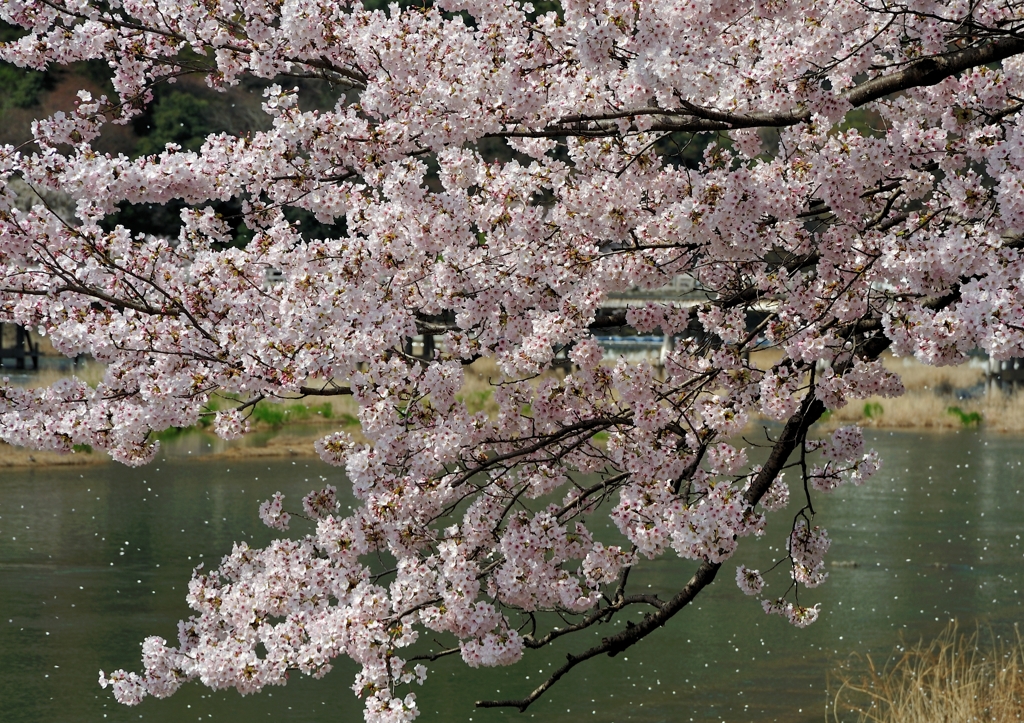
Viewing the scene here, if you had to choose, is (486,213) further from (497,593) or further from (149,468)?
(149,468)

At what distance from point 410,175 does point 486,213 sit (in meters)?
0.42

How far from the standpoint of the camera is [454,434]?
569 centimetres

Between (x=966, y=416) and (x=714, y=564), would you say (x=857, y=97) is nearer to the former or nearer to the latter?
(x=714, y=564)

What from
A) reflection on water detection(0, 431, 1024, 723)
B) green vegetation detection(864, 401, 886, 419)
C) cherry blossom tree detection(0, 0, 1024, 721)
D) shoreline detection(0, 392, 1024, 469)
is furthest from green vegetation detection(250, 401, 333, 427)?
cherry blossom tree detection(0, 0, 1024, 721)

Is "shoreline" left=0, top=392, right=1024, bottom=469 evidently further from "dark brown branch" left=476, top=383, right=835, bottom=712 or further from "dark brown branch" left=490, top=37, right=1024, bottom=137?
"dark brown branch" left=490, top=37, right=1024, bottom=137

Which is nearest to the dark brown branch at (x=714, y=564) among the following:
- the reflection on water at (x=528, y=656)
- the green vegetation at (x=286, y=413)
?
the reflection on water at (x=528, y=656)

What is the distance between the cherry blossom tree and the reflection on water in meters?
5.35

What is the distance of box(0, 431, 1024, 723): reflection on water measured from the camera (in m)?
11.6

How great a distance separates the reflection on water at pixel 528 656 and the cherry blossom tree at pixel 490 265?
5346 mm

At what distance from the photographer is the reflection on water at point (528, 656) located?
1156cm

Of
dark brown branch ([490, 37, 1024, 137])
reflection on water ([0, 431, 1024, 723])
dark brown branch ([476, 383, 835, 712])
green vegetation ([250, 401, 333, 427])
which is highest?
dark brown branch ([490, 37, 1024, 137])

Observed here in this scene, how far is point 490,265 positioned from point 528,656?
28.1 feet

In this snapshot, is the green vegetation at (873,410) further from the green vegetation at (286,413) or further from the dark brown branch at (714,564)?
the dark brown branch at (714,564)

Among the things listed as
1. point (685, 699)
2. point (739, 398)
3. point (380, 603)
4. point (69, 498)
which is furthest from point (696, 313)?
point (69, 498)
